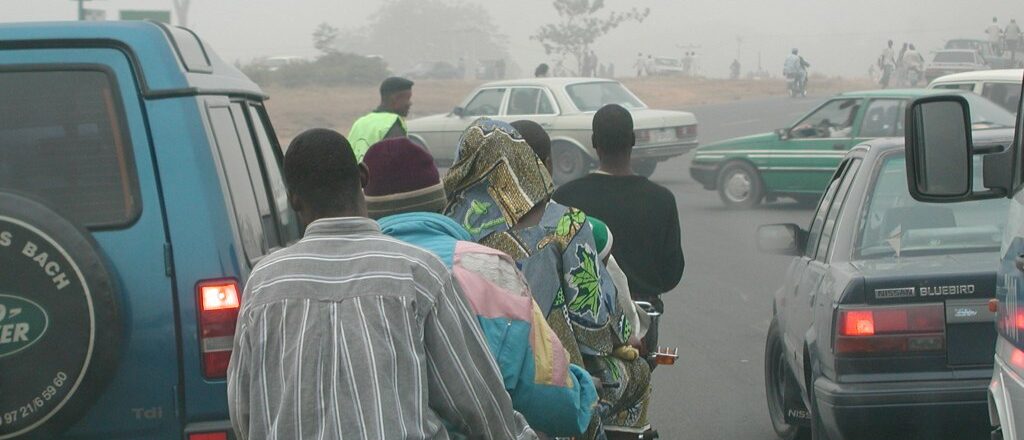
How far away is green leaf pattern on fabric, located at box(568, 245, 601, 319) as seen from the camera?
414 cm

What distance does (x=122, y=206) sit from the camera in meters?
3.93

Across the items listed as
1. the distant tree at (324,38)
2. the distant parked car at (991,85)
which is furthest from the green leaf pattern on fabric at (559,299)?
the distant tree at (324,38)

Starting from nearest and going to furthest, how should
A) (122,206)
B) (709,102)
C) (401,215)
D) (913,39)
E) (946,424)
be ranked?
1. (401,215)
2. (122,206)
3. (946,424)
4. (709,102)
5. (913,39)

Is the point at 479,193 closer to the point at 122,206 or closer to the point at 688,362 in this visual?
the point at 122,206

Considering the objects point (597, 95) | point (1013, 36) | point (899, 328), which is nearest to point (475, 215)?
point (899, 328)

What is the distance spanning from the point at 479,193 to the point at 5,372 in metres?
1.37

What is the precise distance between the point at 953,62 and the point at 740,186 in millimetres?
29316

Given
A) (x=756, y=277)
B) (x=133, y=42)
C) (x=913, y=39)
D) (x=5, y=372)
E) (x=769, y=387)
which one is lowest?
(x=913, y=39)

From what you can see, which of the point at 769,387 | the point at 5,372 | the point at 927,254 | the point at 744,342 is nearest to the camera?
the point at 5,372

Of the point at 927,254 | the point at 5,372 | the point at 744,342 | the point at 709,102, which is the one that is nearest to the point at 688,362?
the point at 744,342

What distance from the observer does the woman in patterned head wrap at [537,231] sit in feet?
13.0

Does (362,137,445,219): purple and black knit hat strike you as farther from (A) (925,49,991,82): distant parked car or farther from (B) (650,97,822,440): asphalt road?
(A) (925,49,991,82): distant parked car

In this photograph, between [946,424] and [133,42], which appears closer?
[133,42]

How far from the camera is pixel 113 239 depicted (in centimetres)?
387
